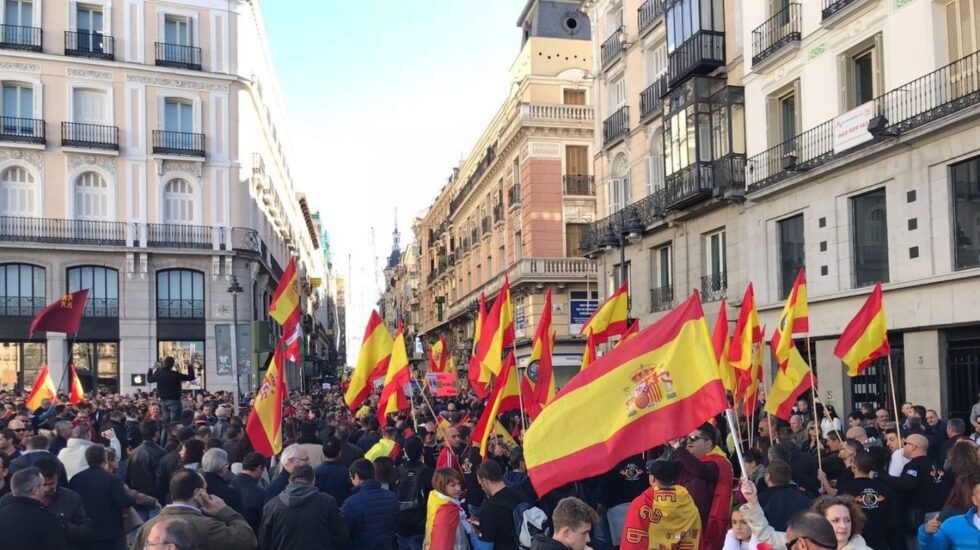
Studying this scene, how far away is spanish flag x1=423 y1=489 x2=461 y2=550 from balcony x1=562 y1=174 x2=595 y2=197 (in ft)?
119

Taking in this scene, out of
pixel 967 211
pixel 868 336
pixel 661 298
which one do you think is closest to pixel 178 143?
pixel 661 298

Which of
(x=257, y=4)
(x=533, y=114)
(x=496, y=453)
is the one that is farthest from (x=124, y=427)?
(x=257, y=4)

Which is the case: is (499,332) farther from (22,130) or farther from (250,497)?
(22,130)

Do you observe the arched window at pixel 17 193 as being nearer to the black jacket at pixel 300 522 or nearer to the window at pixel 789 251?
the window at pixel 789 251

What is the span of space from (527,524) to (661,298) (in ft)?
76.3

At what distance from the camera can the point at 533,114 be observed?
42500 mm

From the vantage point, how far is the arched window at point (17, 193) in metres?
37.0

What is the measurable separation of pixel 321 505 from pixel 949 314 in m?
14.4

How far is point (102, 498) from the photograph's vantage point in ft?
26.0

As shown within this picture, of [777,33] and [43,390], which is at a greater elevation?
[777,33]

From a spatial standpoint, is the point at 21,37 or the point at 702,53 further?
the point at 21,37

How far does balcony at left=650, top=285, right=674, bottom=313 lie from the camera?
29.1m

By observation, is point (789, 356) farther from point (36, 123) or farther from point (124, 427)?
point (36, 123)

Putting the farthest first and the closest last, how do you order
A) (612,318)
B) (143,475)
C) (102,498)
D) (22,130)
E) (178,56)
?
(178,56) < (22,130) < (612,318) < (143,475) < (102,498)
